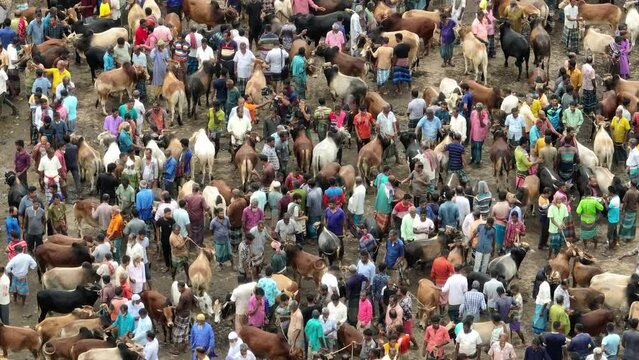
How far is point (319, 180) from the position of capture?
33.2m

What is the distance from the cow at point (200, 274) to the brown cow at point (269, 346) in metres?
2.04

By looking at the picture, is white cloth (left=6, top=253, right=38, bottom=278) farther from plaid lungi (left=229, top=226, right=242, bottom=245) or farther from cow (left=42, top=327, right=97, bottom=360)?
plaid lungi (left=229, top=226, right=242, bottom=245)

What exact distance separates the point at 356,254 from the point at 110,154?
18.9 ft

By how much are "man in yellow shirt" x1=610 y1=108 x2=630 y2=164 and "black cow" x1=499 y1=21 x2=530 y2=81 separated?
407cm

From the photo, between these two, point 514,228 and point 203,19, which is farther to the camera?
point 203,19

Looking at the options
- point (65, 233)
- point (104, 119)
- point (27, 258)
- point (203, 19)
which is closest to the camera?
point (27, 258)

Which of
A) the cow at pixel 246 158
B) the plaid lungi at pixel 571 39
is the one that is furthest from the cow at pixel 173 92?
the plaid lungi at pixel 571 39

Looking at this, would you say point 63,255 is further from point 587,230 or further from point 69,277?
point 587,230

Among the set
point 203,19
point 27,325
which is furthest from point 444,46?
point 27,325

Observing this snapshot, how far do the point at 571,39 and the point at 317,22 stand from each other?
662 cm

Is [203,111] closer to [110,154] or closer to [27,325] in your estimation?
[110,154]

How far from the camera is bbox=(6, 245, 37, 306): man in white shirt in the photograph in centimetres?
3028

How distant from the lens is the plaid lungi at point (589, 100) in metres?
37.0

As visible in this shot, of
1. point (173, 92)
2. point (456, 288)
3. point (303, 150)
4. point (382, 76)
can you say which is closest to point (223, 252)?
point (303, 150)
